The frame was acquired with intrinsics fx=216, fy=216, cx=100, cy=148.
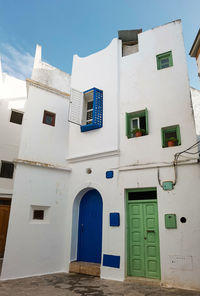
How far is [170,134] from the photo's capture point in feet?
23.6

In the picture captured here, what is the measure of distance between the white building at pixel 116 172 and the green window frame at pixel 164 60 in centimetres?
3

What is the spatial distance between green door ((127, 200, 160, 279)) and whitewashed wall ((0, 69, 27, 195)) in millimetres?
6900

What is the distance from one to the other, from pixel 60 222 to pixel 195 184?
4765mm

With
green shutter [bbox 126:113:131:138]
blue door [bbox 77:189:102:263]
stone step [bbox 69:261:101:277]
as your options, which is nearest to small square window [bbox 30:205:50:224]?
blue door [bbox 77:189:102:263]

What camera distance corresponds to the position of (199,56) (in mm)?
5762

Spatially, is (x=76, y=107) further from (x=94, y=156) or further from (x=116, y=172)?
(x=116, y=172)

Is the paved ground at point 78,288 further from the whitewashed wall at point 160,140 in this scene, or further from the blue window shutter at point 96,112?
the blue window shutter at point 96,112

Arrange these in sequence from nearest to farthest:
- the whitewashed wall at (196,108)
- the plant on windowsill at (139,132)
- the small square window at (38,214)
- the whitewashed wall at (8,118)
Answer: the whitewashed wall at (196,108) < the plant on windowsill at (139,132) < the small square window at (38,214) < the whitewashed wall at (8,118)

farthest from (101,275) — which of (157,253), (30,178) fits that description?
(30,178)

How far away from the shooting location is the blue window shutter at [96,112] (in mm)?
8087

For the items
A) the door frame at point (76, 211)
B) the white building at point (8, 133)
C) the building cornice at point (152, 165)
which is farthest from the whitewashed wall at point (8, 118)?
the building cornice at point (152, 165)

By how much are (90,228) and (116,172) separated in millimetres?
2231

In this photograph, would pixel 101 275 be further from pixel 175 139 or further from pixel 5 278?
pixel 175 139

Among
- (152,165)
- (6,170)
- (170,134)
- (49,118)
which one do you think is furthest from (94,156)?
(6,170)
